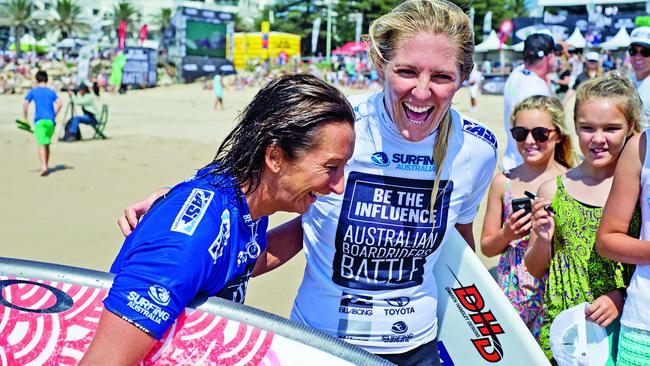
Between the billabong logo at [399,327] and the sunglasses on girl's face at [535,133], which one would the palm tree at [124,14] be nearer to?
the sunglasses on girl's face at [535,133]

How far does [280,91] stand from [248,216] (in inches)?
13.1

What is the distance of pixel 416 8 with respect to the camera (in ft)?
6.64

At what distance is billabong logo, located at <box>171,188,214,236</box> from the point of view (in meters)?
1.35

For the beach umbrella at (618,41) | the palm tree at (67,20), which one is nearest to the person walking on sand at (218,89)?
the beach umbrella at (618,41)

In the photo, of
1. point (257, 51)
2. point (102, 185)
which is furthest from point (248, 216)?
point (257, 51)

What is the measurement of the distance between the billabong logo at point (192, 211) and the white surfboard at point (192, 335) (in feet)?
0.63

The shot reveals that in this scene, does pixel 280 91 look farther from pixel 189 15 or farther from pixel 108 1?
pixel 108 1

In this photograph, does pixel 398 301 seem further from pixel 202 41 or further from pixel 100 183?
pixel 202 41

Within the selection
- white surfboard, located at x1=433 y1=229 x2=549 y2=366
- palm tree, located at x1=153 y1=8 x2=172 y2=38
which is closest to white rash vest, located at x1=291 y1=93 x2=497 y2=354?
white surfboard, located at x1=433 y1=229 x2=549 y2=366

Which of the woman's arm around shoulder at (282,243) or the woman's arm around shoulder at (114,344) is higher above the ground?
the woman's arm around shoulder at (114,344)

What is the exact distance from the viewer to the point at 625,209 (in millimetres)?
2154

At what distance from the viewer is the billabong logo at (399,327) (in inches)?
83.5

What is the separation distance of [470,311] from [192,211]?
4.47ft

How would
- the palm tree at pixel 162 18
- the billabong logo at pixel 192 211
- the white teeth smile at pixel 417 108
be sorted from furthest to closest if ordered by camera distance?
1. the palm tree at pixel 162 18
2. the white teeth smile at pixel 417 108
3. the billabong logo at pixel 192 211
